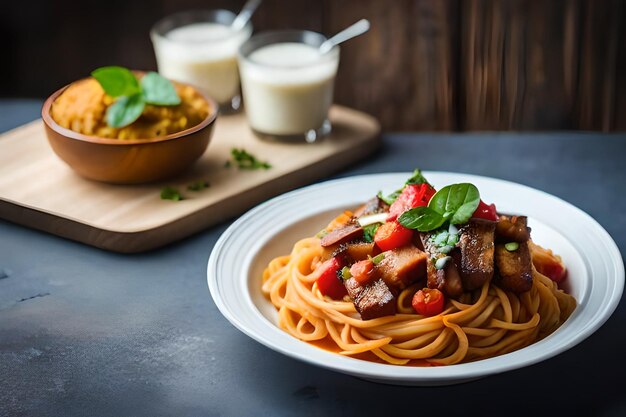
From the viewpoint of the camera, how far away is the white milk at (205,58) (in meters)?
4.85

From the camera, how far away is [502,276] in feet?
9.77

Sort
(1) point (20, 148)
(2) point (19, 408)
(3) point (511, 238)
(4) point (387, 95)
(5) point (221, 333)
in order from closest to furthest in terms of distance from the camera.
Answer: (2) point (19, 408), (3) point (511, 238), (5) point (221, 333), (1) point (20, 148), (4) point (387, 95)

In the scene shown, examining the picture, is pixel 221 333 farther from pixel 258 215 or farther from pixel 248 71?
pixel 248 71

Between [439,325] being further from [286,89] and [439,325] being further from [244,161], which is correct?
[286,89]

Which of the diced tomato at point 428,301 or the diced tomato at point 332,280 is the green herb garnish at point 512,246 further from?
the diced tomato at point 332,280

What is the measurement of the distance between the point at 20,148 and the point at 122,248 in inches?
42.8

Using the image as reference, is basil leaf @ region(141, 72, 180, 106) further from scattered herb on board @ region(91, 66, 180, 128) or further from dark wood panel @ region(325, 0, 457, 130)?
dark wood panel @ region(325, 0, 457, 130)

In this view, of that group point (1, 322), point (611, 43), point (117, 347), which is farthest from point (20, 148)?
point (611, 43)

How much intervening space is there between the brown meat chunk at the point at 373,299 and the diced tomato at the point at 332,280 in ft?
0.41

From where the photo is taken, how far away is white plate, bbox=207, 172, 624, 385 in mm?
2561

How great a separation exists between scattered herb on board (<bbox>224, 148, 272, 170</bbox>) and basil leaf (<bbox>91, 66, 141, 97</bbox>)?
23.6 inches

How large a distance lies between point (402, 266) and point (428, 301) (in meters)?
0.14

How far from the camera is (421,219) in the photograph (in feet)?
9.52

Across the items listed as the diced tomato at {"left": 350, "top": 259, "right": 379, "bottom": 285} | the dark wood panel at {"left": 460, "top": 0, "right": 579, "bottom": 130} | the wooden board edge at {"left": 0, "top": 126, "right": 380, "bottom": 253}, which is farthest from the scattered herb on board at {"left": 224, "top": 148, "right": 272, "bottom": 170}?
the dark wood panel at {"left": 460, "top": 0, "right": 579, "bottom": 130}
